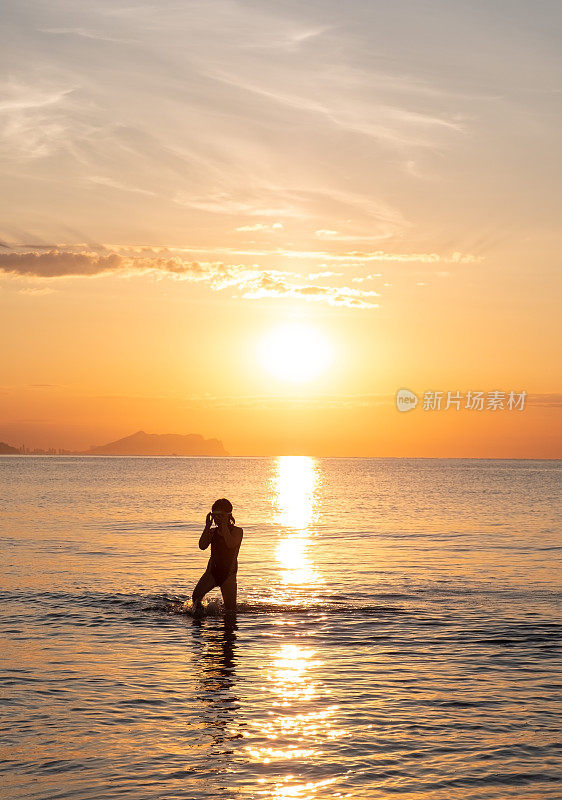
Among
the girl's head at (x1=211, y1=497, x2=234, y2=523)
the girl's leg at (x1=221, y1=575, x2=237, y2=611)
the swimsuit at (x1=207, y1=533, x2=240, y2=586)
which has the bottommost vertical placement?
the girl's leg at (x1=221, y1=575, x2=237, y2=611)

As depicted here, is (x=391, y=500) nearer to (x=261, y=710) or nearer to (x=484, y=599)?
(x=484, y=599)

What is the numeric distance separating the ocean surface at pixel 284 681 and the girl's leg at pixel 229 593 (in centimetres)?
62

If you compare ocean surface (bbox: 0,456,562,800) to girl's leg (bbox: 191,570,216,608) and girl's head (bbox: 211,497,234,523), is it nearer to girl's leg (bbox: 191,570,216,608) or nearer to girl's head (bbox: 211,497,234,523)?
girl's leg (bbox: 191,570,216,608)

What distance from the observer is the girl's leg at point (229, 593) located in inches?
769

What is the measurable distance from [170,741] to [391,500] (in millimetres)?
72785

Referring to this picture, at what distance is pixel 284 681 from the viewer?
13.6 meters

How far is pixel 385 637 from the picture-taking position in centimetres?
1734

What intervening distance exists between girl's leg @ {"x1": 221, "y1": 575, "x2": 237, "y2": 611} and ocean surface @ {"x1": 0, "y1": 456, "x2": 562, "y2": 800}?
0.62 m

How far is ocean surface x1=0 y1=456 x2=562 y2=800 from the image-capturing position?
9531 millimetres

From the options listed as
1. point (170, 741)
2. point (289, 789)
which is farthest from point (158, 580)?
point (289, 789)

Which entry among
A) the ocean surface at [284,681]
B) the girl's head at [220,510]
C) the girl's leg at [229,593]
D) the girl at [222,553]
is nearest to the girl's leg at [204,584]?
the girl at [222,553]

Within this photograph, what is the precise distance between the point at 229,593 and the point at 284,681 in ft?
20.3

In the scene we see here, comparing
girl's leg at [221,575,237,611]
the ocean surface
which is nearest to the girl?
girl's leg at [221,575,237,611]

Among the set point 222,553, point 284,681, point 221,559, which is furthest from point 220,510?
point 284,681
